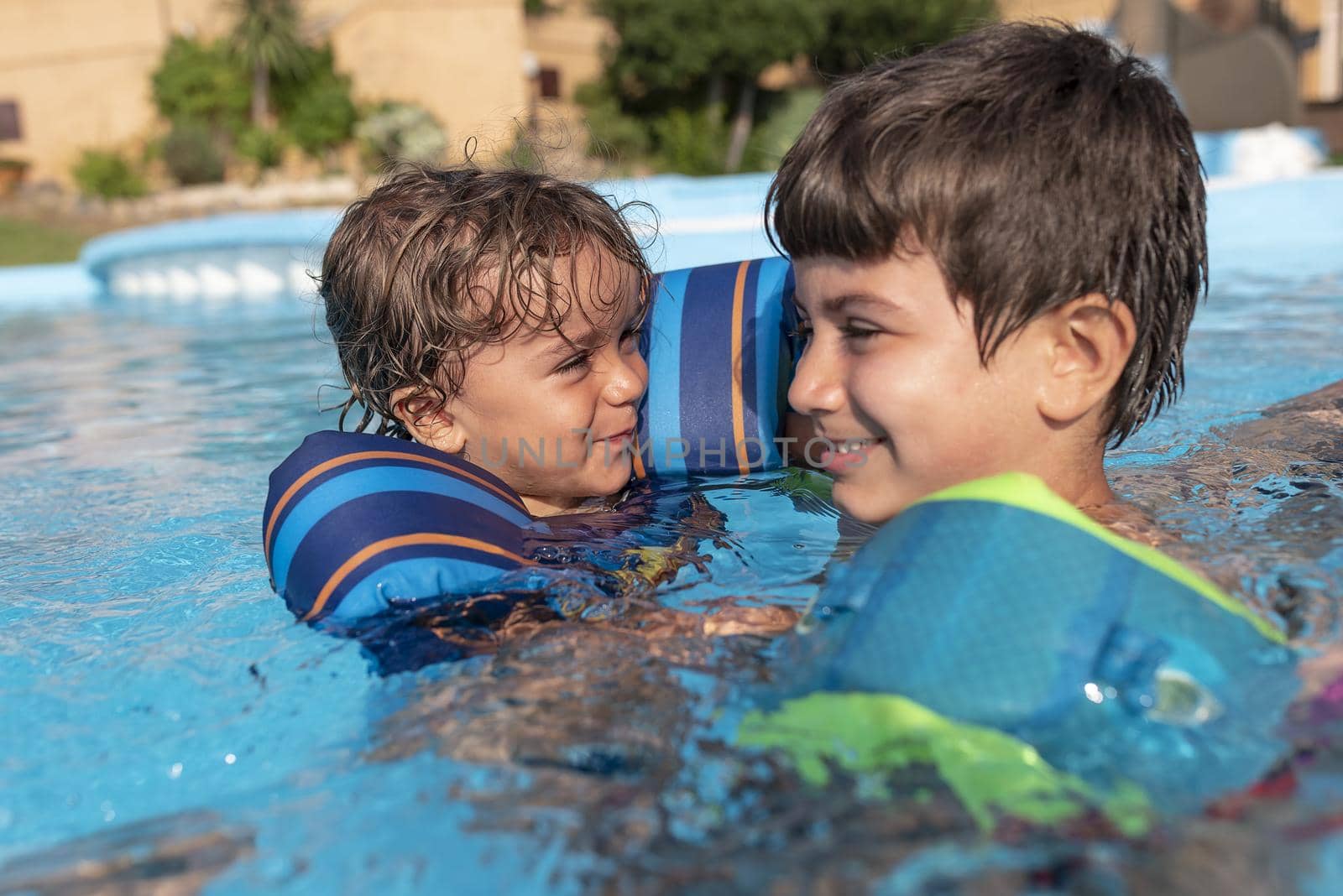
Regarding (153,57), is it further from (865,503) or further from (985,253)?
(985,253)

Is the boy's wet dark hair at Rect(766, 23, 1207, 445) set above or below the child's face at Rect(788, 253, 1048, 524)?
above

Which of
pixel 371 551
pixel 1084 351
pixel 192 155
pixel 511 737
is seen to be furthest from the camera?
pixel 192 155

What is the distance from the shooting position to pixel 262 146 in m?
22.2

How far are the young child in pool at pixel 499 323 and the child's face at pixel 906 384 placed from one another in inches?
31.6

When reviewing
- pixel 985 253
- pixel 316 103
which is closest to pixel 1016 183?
pixel 985 253

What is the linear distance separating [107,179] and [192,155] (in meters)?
1.62

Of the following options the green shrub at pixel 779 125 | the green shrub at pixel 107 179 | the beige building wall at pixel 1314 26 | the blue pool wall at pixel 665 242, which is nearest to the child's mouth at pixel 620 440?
the blue pool wall at pixel 665 242

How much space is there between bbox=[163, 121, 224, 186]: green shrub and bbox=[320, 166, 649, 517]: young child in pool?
21086 millimetres

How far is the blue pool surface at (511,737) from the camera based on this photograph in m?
1.28

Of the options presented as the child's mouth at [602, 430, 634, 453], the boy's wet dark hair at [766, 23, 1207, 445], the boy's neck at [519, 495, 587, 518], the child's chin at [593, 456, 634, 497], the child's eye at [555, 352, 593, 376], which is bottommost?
the boy's neck at [519, 495, 587, 518]

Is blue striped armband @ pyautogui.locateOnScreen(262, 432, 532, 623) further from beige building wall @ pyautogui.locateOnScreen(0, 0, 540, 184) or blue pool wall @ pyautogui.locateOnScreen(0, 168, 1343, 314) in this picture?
beige building wall @ pyautogui.locateOnScreen(0, 0, 540, 184)

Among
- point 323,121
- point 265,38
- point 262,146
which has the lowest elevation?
point 262,146

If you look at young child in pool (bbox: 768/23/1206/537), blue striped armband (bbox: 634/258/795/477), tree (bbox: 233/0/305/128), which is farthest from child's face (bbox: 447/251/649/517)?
tree (bbox: 233/0/305/128)

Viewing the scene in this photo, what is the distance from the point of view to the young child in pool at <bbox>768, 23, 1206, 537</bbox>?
1847 mm
